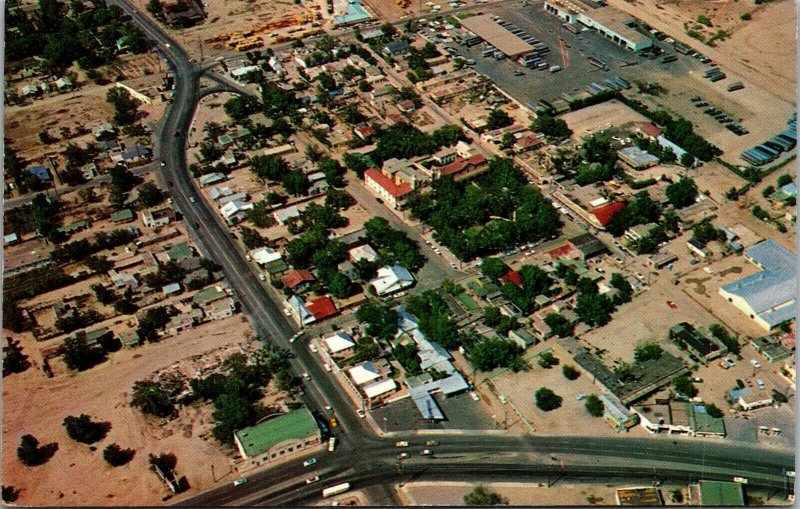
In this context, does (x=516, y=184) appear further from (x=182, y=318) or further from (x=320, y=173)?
(x=182, y=318)

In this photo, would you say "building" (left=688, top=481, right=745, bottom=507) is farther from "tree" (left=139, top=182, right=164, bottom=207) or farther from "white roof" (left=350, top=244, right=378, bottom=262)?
"tree" (left=139, top=182, right=164, bottom=207)

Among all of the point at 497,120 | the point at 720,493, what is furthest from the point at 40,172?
the point at 720,493

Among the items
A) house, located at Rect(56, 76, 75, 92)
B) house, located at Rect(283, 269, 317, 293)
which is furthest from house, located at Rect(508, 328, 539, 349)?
house, located at Rect(56, 76, 75, 92)

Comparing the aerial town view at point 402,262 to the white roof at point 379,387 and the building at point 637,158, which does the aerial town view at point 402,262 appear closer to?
the white roof at point 379,387

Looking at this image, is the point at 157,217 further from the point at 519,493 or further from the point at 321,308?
the point at 519,493

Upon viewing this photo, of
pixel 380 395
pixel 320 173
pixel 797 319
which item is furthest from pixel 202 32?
pixel 797 319

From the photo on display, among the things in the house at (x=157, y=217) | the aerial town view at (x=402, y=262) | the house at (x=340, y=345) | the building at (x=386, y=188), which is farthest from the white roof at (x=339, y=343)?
the house at (x=157, y=217)
